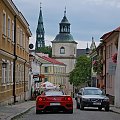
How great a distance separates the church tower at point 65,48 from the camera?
154 meters

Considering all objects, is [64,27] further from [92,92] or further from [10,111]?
[10,111]

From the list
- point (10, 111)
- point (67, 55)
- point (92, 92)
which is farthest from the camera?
point (67, 55)

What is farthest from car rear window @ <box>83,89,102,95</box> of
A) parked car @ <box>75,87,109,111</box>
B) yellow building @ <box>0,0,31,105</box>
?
yellow building @ <box>0,0,31,105</box>

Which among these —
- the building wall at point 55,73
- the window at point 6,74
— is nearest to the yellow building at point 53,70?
the building wall at point 55,73

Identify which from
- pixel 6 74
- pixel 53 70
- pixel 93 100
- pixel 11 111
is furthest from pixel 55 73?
pixel 11 111

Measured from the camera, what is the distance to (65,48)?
15425 centimetres

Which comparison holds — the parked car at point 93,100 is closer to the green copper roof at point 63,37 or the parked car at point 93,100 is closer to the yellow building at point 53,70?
the yellow building at point 53,70

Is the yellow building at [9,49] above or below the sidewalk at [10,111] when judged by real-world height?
above

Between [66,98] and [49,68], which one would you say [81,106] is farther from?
[49,68]

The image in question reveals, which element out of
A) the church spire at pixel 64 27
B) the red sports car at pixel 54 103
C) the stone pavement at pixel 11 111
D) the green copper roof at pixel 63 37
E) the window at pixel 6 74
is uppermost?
the church spire at pixel 64 27


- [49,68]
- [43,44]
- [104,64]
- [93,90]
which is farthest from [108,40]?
[43,44]

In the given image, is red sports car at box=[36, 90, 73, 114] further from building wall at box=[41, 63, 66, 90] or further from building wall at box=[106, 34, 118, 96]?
building wall at box=[41, 63, 66, 90]

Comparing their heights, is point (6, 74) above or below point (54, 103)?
above

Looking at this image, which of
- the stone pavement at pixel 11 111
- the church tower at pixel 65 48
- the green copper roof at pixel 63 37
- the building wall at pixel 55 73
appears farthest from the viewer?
the green copper roof at pixel 63 37
